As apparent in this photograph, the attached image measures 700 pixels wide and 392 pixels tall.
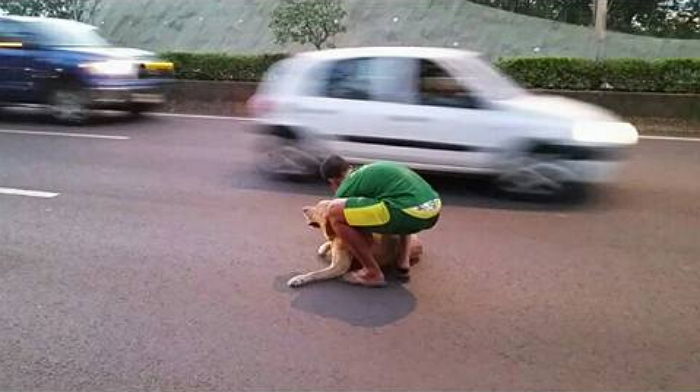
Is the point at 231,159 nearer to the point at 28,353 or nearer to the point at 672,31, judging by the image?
the point at 28,353

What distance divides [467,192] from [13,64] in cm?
851

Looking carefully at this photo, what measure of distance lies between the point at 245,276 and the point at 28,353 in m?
1.58

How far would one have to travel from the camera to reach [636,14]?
15695 mm

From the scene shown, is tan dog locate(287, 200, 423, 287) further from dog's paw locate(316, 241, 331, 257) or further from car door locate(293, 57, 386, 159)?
car door locate(293, 57, 386, 159)

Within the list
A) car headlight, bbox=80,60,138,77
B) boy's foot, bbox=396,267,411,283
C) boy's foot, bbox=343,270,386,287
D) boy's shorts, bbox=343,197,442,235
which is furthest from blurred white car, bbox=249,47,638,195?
car headlight, bbox=80,60,138,77

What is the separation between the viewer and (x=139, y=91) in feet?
40.3

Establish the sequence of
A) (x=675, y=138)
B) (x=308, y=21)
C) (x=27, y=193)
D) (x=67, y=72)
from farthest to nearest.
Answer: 1. (x=308, y=21)
2. (x=67, y=72)
3. (x=675, y=138)
4. (x=27, y=193)

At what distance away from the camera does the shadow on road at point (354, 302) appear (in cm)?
439

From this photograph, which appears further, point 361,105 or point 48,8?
point 48,8

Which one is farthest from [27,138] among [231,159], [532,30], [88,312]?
[532,30]

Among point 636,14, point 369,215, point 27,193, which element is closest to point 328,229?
point 369,215

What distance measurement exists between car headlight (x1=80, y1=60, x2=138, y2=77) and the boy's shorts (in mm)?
8316

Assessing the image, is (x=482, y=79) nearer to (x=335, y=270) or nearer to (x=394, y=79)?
(x=394, y=79)

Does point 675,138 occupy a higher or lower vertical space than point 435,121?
lower
